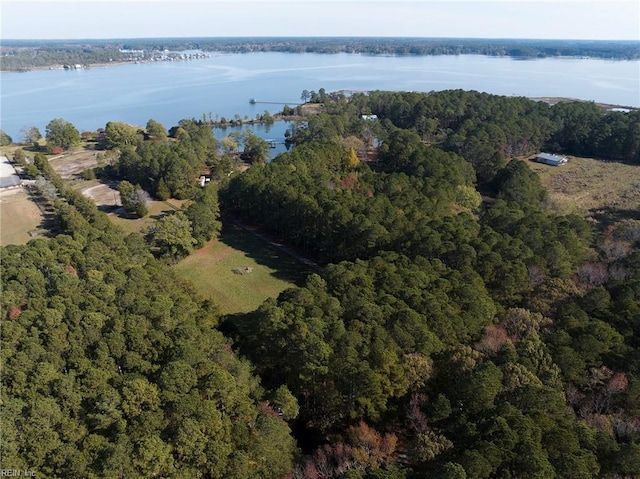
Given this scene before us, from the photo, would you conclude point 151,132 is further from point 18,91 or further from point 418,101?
point 18,91

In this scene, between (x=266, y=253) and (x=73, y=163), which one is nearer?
(x=266, y=253)

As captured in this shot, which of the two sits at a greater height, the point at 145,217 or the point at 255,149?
the point at 255,149

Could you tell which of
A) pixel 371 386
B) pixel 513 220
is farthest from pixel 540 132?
pixel 371 386

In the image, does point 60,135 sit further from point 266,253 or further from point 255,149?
point 266,253

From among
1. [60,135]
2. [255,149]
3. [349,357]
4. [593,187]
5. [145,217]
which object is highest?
[60,135]

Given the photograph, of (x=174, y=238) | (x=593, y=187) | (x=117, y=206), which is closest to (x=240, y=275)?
(x=174, y=238)

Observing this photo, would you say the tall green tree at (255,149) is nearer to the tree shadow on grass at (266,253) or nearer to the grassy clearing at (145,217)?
the grassy clearing at (145,217)
